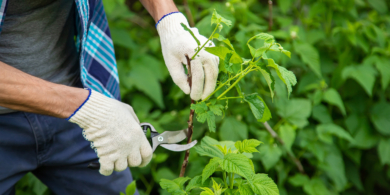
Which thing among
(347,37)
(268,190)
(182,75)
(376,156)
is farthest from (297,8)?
(268,190)

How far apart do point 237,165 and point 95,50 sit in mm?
730

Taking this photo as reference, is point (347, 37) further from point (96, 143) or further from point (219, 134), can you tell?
point (96, 143)

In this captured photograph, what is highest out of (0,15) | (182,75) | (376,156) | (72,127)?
(0,15)

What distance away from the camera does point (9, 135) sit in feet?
3.66

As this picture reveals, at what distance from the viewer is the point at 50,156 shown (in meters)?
1.20

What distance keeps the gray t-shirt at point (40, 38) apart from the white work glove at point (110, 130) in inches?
10.8

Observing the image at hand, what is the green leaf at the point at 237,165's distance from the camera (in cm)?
92

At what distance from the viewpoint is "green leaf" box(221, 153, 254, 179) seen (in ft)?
3.01

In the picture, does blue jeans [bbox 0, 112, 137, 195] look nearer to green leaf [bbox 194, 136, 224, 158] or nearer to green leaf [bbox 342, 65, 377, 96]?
green leaf [bbox 194, 136, 224, 158]

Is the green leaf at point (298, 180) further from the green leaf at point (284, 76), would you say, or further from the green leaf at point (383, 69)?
the green leaf at point (284, 76)

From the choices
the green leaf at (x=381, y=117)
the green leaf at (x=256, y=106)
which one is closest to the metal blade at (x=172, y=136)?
the green leaf at (x=256, y=106)

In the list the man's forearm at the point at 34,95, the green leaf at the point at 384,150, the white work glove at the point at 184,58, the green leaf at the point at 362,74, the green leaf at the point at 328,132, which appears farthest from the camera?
the green leaf at the point at 384,150

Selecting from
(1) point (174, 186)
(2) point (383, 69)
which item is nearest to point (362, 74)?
(2) point (383, 69)

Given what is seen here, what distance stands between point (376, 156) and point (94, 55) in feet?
6.97
